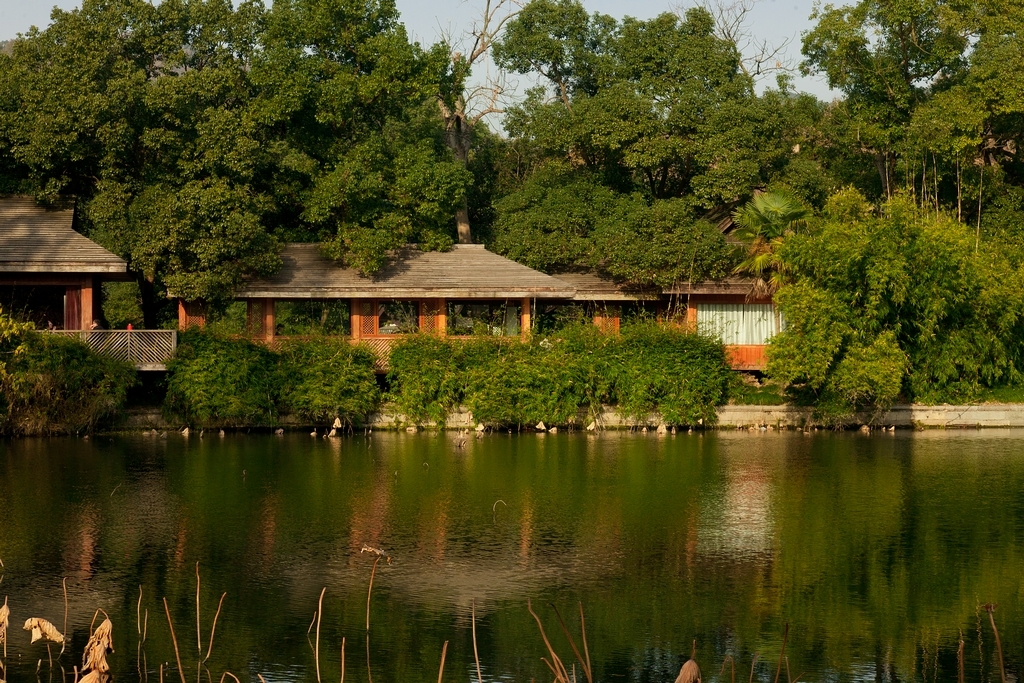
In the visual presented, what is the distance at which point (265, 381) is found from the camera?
1271 inches

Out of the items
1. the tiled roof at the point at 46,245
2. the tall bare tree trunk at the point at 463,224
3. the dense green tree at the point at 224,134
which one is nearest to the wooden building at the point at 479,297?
the dense green tree at the point at 224,134

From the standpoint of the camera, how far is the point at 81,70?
33156 mm

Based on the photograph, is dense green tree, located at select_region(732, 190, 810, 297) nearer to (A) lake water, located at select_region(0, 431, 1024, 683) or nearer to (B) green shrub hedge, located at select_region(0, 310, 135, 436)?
(A) lake water, located at select_region(0, 431, 1024, 683)

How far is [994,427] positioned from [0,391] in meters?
25.5

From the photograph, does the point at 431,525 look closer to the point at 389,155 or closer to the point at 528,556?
the point at 528,556

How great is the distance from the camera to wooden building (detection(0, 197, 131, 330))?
3250 centimetres

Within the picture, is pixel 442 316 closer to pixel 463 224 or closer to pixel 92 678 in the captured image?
pixel 463 224

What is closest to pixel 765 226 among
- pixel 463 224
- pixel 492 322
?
pixel 492 322

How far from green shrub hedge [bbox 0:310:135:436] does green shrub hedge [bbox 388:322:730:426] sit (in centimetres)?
722

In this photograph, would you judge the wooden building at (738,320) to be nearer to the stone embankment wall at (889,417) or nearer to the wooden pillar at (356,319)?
the stone embankment wall at (889,417)

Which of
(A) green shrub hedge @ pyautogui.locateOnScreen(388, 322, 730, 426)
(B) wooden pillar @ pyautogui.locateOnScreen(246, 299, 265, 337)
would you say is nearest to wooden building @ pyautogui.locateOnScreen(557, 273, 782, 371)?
(A) green shrub hedge @ pyautogui.locateOnScreen(388, 322, 730, 426)

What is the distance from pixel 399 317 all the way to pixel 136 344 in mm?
16116

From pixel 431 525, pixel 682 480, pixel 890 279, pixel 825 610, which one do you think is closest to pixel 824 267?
pixel 890 279

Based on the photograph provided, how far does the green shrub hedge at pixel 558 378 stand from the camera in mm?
32625
